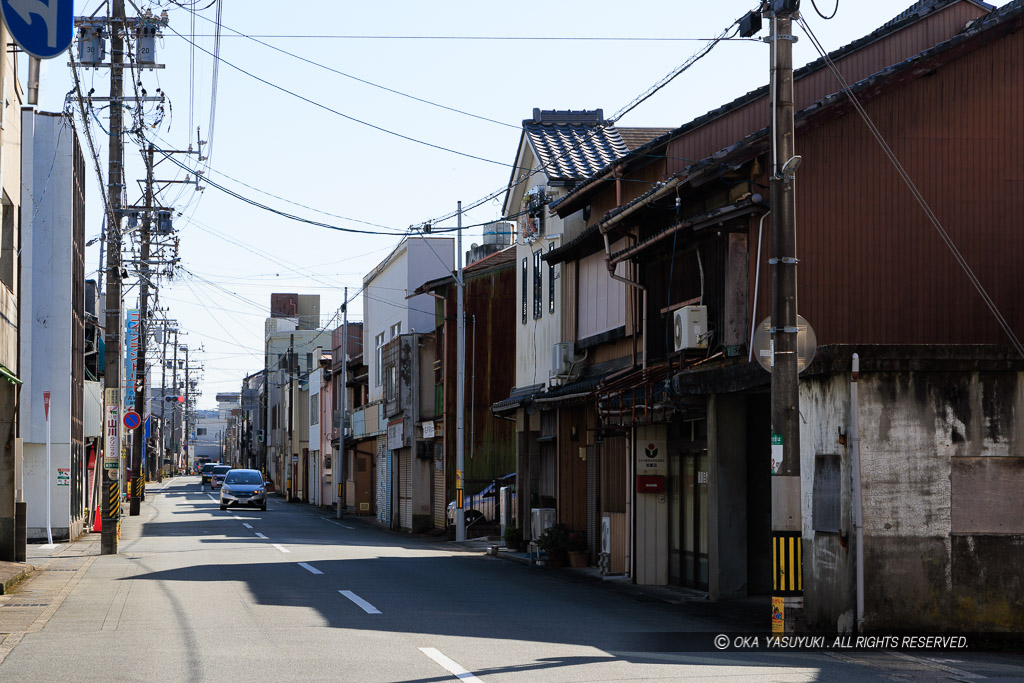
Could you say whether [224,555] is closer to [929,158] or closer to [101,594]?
[101,594]

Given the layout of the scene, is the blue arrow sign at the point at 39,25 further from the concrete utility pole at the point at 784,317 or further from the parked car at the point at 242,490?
the parked car at the point at 242,490

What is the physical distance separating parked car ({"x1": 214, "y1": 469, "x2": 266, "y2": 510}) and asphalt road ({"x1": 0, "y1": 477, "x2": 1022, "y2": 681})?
90.7ft

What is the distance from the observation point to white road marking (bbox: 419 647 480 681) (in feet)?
32.6

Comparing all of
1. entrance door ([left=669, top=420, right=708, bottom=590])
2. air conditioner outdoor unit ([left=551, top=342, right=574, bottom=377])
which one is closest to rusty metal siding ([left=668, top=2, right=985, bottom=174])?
entrance door ([left=669, top=420, right=708, bottom=590])

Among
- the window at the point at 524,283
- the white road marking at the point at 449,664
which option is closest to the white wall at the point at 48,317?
the window at the point at 524,283

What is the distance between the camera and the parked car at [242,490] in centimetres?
5084

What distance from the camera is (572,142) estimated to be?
28672 mm

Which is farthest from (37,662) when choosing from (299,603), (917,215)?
(917,215)

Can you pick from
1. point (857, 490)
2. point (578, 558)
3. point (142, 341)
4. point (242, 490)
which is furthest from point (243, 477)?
point (857, 490)

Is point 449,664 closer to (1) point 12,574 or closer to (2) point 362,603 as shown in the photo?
(2) point 362,603

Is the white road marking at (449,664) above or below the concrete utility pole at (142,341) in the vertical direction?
below

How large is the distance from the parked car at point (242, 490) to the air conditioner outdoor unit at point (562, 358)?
2846 cm

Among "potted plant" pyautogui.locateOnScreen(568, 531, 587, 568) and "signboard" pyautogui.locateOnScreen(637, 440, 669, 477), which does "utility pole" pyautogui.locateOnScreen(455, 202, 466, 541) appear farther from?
"signboard" pyautogui.locateOnScreen(637, 440, 669, 477)

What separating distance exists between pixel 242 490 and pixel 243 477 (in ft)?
4.40
